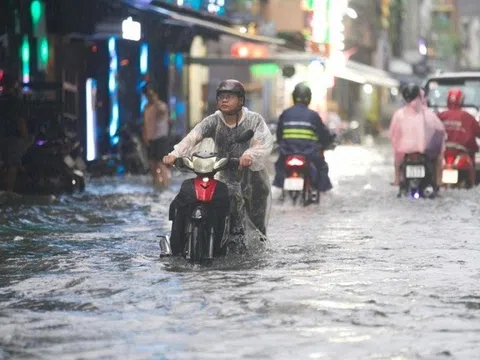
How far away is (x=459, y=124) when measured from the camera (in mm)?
22016

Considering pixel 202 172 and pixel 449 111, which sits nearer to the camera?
pixel 202 172

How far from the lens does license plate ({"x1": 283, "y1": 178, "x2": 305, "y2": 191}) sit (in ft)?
63.3

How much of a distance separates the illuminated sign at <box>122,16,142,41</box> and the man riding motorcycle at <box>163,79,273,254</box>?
13.9 metres

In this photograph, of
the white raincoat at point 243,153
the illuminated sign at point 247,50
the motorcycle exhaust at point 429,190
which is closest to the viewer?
the white raincoat at point 243,153

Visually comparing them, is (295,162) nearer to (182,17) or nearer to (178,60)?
(182,17)

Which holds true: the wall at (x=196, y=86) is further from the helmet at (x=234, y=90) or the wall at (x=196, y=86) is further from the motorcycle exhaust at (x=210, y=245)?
the motorcycle exhaust at (x=210, y=245)

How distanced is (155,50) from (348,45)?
136 feet

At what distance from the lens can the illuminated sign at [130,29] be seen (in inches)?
1050

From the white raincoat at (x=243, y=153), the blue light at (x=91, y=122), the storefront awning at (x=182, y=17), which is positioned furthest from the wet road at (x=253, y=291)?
the storefront awning at (x=182, y=17)

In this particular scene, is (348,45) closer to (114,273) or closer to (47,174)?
(47,174)

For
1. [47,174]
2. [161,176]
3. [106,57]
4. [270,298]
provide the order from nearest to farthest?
[270,298] → [47,174] → [161,176] → [106,57]

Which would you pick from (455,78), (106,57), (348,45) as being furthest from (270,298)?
(348,45)

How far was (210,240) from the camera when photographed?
39.6 feet

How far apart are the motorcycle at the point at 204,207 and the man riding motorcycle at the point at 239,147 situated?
14.9 inches
